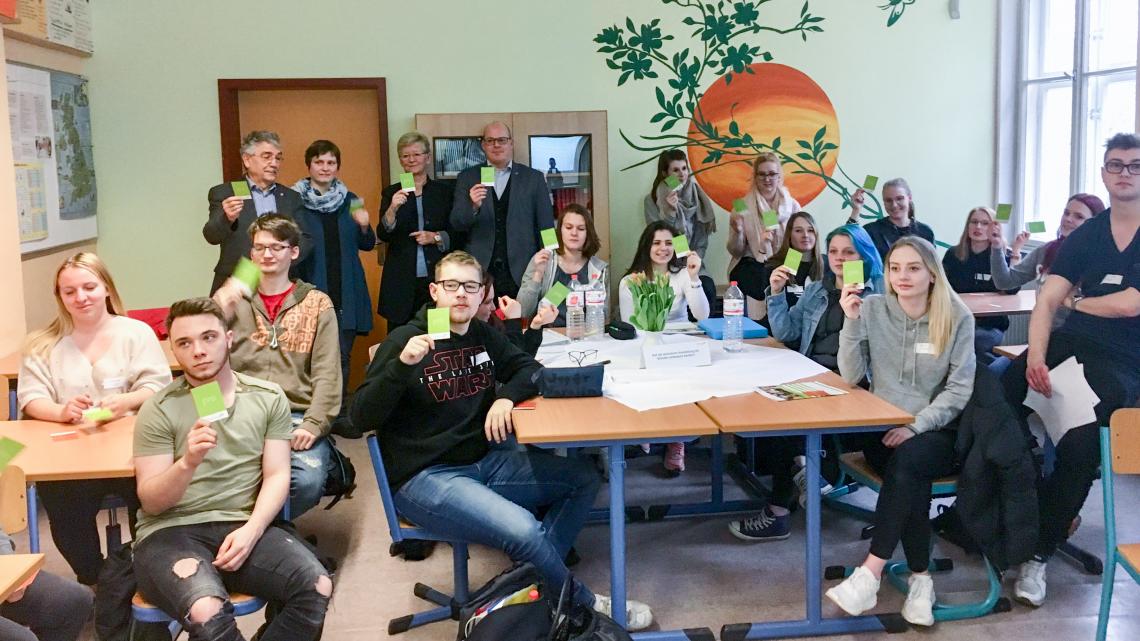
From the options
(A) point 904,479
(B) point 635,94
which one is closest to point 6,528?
(A) point 904,479

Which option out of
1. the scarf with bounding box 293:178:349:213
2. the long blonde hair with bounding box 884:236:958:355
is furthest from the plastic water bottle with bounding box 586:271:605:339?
the scarf with bounding box 293:178:349:213

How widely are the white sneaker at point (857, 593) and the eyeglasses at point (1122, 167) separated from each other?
1688 mm

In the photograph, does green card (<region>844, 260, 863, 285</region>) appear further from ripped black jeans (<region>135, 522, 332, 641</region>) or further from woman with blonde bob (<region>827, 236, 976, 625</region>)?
ripped black jeans (<region>135, 522, 332, 641</region>)

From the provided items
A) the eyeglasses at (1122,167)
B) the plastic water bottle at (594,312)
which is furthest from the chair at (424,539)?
the eyeglasses at (1122,167)

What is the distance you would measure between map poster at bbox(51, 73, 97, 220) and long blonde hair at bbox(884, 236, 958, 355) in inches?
177

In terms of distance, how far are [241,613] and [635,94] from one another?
4.60 meters

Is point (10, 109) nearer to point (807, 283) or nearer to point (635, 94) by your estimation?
point (635, 94)

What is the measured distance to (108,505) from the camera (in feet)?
10.2

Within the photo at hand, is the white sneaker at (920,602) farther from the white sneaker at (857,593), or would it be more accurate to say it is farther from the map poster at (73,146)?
the map poster at (73,146)

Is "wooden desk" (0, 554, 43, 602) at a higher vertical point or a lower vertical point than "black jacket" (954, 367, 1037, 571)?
higher

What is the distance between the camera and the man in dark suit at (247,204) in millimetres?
4535

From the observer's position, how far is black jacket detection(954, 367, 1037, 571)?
2.97 meters

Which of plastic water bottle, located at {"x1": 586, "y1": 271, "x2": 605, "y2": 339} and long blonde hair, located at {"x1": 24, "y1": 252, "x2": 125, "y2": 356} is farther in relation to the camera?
plastic water bottle, located at {"x1": 586, "y1": 271, "x2": 605, "y2": 339}

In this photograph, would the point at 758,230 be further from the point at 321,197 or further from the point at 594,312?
the point at 321,197
